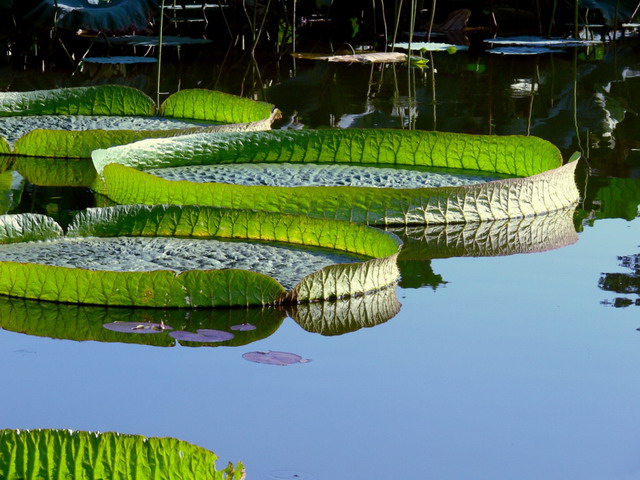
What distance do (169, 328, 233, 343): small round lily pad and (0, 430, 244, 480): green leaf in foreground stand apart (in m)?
0.75

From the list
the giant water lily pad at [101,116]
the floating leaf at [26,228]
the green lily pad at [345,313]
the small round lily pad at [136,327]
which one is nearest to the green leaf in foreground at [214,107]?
the giant water lily pad at [101,116]

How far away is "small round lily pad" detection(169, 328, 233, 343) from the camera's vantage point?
2037 millimetres

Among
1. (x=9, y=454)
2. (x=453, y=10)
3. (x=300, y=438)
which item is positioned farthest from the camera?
(x=453, y=10)

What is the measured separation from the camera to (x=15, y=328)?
2082mm

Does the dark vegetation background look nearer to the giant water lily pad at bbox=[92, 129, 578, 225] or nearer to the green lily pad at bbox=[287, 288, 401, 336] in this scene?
the giant water lily pad at bbox=[92, 129, 578, 225]

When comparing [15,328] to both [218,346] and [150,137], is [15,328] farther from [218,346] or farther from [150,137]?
[150,137]

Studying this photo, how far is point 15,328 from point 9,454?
2.74 ft

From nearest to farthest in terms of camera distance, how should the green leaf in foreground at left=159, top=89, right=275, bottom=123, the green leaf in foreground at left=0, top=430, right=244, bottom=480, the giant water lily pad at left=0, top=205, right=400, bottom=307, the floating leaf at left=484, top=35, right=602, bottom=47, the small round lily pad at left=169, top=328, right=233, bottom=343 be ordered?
the green leaf in foreground at left=0, top=430, right=244, bottom=480 → the small round lily pad at left=169, top=328, right=233, bottom=343 → the giant water lily pad at left=0, top=205, right=400, bottom=307 → the green leaf in foreground at left=159, top=89, right=275, bottom=123 → the floating leaf at left=484, top=35, right=602, bottom=47

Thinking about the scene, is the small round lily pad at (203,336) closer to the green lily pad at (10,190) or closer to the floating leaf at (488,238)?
the floating leaf at (488,238)

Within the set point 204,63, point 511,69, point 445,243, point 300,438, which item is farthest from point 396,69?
point 300,438

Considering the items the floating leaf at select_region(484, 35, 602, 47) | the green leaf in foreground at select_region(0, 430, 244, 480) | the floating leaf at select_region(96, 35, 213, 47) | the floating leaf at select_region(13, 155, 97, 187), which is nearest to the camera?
the green leaf in foreground at select_region(0, 430, 244, 480)

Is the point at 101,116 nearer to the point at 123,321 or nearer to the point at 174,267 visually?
the point at 174,267

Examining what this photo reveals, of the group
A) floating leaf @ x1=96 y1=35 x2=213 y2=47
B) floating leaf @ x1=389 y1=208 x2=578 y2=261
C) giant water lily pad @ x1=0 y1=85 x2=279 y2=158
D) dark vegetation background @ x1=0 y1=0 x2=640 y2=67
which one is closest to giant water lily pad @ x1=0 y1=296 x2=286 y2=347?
floating leaf @ x1=389 y1=208 x2=578 y2=261

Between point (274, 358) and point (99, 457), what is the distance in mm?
697
